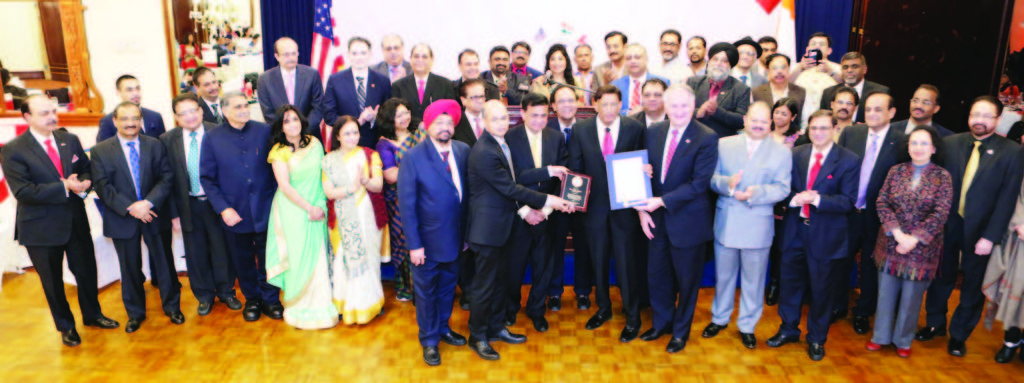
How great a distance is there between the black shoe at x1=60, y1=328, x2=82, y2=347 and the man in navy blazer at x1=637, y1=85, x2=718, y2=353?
11.7 ft

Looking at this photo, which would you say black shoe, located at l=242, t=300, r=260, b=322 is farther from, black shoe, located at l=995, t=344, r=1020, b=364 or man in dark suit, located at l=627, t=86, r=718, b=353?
black shoe, located at l=995, t=344, r=1020, b=364

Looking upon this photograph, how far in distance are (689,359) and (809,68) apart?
287 centimetres

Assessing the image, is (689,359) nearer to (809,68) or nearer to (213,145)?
(809,68)

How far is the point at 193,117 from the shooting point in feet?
13.2

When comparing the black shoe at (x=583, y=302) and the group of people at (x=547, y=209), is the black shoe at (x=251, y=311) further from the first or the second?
the black shoe at (x=583, y=302)

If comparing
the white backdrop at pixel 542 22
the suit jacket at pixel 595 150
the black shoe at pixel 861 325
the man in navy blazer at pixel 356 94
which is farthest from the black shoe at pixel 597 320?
the white backdrop at pixel 542 22

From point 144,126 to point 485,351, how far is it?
2.91 meters

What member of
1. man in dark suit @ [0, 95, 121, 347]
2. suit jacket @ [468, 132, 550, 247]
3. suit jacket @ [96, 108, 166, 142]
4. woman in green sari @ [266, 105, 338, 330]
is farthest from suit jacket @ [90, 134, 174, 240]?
suit jacket @ [468, 132, 550, 247]

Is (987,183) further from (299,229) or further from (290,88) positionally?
(290,88)

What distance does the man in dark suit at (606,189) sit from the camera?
12.2 feet

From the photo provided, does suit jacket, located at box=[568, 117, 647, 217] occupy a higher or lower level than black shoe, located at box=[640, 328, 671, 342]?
higher

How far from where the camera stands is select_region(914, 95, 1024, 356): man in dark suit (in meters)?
3.50

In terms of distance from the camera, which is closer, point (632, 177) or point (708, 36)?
point (632, 177)

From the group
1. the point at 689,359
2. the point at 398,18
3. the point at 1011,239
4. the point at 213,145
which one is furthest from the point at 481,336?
the point at 398,18
